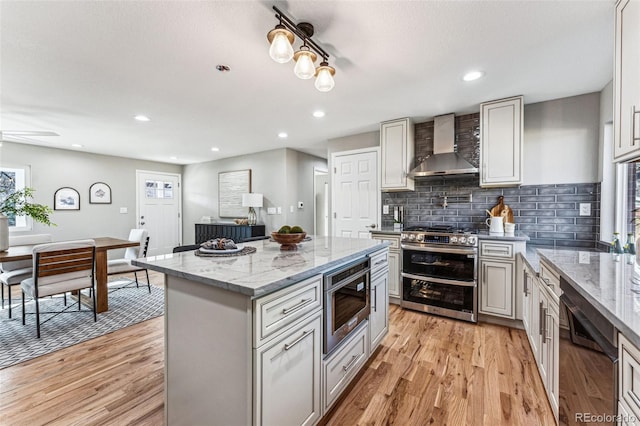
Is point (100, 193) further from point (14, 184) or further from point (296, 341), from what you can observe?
point (296, 341)

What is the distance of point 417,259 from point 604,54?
88.1 inches

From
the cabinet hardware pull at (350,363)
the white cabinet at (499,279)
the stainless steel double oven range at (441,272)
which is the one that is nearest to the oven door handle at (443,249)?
the stainless steel double oven range at (441,272)

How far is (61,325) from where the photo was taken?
2756mm

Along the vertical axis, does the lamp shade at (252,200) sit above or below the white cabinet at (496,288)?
above

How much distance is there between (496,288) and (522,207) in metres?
0.99

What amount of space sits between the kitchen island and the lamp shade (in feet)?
12.4

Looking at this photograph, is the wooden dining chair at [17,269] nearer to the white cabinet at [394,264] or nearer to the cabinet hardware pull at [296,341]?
the cabinet hardware pull at [296,341]

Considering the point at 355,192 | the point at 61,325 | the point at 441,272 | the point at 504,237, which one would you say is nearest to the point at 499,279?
the point at 504,237

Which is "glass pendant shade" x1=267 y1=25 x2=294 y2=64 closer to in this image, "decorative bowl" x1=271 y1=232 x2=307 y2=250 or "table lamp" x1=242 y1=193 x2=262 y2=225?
"decorative bowl" x1=271 y1=232 x2=307 y2=250

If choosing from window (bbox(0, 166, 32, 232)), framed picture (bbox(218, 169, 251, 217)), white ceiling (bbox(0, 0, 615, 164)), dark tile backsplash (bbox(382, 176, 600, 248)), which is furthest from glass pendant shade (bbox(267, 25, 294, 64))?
window (bbox(0, 166, 32, 232))

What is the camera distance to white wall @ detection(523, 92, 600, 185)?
Answer: 8.89ft

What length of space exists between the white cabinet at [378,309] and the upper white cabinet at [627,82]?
157cm

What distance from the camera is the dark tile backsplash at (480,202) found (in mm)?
2768

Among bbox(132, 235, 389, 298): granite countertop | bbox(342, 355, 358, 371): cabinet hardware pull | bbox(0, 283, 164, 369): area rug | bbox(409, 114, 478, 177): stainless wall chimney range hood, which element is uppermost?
bbox(409, 114, 478, 177): stainless wall chimney range hood
